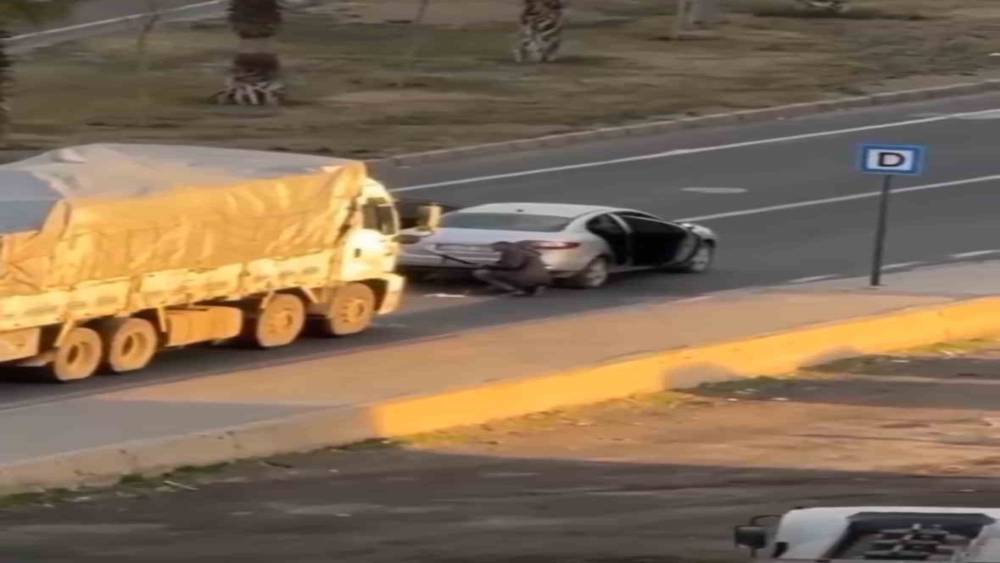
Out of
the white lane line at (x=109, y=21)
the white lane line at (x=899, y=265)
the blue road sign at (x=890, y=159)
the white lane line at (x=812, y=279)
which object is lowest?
the white lane line at (x=812, y=279)

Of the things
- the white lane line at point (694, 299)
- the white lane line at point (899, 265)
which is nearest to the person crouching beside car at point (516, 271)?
the white lane line at point (694, 299)

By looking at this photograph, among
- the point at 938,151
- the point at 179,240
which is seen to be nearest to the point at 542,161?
the point at 938,151

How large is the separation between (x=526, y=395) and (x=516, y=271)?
756 cm

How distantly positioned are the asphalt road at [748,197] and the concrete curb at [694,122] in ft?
0.76

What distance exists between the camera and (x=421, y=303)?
2470cm

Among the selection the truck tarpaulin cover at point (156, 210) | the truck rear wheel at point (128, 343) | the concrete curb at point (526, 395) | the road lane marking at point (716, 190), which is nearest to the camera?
the concrete curb at point (526, 395)

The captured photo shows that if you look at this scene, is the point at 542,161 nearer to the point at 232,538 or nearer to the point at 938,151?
the point at 938,151

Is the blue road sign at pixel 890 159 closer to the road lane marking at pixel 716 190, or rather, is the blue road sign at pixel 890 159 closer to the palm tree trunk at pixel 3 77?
the road lane marking at pixel 716 190

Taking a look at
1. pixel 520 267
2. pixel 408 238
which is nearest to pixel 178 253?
pixel 408 238

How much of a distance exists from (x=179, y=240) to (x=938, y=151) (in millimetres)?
19851

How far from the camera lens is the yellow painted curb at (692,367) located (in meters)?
17.0

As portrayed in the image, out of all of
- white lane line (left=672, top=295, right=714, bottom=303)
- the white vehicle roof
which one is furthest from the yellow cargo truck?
the white vehicle roof

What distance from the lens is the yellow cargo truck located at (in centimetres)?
1878

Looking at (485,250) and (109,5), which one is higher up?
(109,5)
